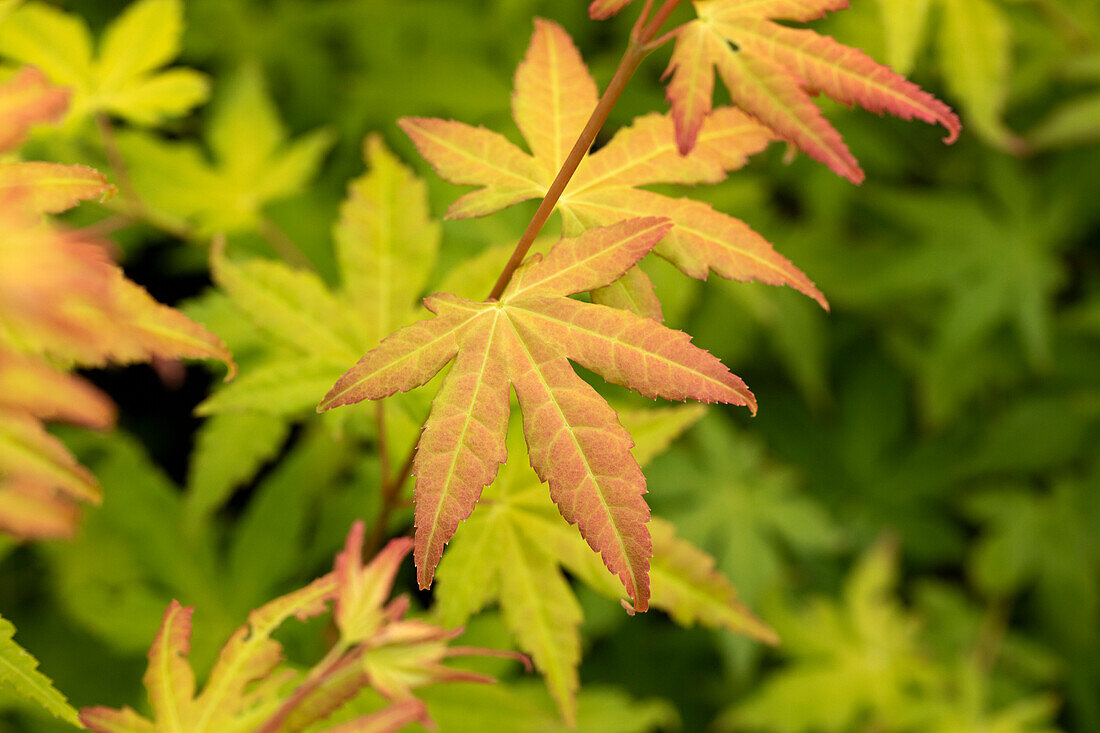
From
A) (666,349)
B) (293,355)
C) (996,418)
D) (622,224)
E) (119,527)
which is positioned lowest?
(996,418)

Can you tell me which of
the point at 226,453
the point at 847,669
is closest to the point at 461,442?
the point at 226,453

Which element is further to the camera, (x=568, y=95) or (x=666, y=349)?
(x=568, y=95)

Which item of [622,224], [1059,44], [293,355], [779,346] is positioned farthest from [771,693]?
[1059,44]

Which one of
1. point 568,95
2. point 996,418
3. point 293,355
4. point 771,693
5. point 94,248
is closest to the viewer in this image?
point 94,248

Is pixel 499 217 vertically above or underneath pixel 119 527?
above

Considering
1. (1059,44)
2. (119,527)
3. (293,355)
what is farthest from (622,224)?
(1059,44)

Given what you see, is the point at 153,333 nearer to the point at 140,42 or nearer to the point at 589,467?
the point at 589,467

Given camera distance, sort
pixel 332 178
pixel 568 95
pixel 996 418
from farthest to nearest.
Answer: pixel 996 418 → pixel 332 178 → pixel 568 95

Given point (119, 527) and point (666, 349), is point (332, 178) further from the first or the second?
point (666, 349)
